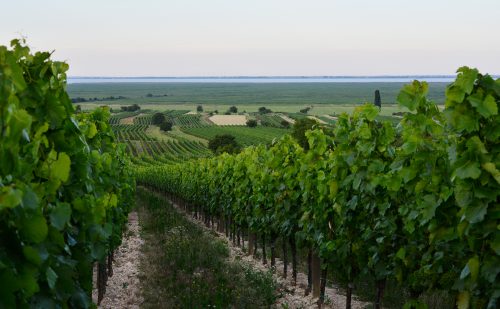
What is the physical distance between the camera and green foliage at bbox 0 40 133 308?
2.90 meters

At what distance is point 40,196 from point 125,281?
9917mm

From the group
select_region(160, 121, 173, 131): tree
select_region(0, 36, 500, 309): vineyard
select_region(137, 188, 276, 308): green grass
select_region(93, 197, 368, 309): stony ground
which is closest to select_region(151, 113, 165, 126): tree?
select_region(160, 121, 173, 131): tree

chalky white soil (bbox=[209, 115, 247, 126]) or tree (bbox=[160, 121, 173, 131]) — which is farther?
chalky white soil (bbox=[209, 115, 247, 126])

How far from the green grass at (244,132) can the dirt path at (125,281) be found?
76398 mm

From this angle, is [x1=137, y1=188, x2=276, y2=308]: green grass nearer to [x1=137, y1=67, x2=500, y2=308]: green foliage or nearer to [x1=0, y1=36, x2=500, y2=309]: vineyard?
[x1=0, y1=36, x2=500, y2=309]: vineyard

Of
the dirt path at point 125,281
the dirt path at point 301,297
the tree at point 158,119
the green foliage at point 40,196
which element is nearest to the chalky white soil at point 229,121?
the tree at point 158,119

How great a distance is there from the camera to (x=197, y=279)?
11.6 m

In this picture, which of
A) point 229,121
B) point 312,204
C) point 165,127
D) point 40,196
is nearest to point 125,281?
point 312,204

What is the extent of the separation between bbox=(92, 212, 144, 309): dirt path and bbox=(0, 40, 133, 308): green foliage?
5.56 meters

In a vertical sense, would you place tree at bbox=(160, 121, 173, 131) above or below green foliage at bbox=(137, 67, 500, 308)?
below

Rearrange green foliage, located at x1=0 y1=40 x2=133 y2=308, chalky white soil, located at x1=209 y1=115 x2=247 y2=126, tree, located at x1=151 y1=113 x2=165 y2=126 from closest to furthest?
green foliage, located at x1=0 y1=40 x2=133 y2=308 < chalky white soil, located at x1=209 y1=115 x2=247 y2=126 < tree, located at x1=151 y1=113 x2=165 y2=126

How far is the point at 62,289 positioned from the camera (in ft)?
12.8

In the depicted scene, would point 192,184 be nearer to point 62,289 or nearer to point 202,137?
point 62,289

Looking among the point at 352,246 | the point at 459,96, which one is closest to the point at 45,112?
the point at 459,96
